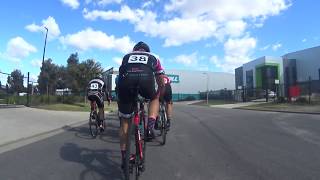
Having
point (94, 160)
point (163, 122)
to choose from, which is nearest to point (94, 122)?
point (163, 122)

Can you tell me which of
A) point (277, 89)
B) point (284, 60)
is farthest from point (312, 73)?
point (277, 89)

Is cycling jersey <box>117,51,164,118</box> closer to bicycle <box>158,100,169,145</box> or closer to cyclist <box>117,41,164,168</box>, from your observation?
cyclist <box>117,41,164,168</box>

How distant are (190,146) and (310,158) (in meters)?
2.72

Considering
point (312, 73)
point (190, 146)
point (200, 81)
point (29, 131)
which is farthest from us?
point (200, 81)

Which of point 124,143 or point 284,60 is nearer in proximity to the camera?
point 124,143

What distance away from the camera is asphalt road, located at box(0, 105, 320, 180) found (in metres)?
6.95

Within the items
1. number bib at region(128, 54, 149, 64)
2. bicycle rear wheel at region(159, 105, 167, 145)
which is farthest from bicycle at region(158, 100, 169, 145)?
number bib at region(128, 54, 149, 64)

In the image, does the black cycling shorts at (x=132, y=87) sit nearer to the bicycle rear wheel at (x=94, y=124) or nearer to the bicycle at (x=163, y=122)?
the bicycle at (x=163, y=122)

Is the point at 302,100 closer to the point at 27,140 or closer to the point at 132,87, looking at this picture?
the point at 27,140

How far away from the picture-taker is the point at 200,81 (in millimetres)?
114625

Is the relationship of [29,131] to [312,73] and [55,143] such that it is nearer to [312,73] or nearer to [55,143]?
[55,143]

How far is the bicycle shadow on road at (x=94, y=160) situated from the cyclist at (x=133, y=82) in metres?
0.82

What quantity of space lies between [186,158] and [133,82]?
2.73 m

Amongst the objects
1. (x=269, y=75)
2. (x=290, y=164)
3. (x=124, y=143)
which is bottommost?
(x=290, y=164)
